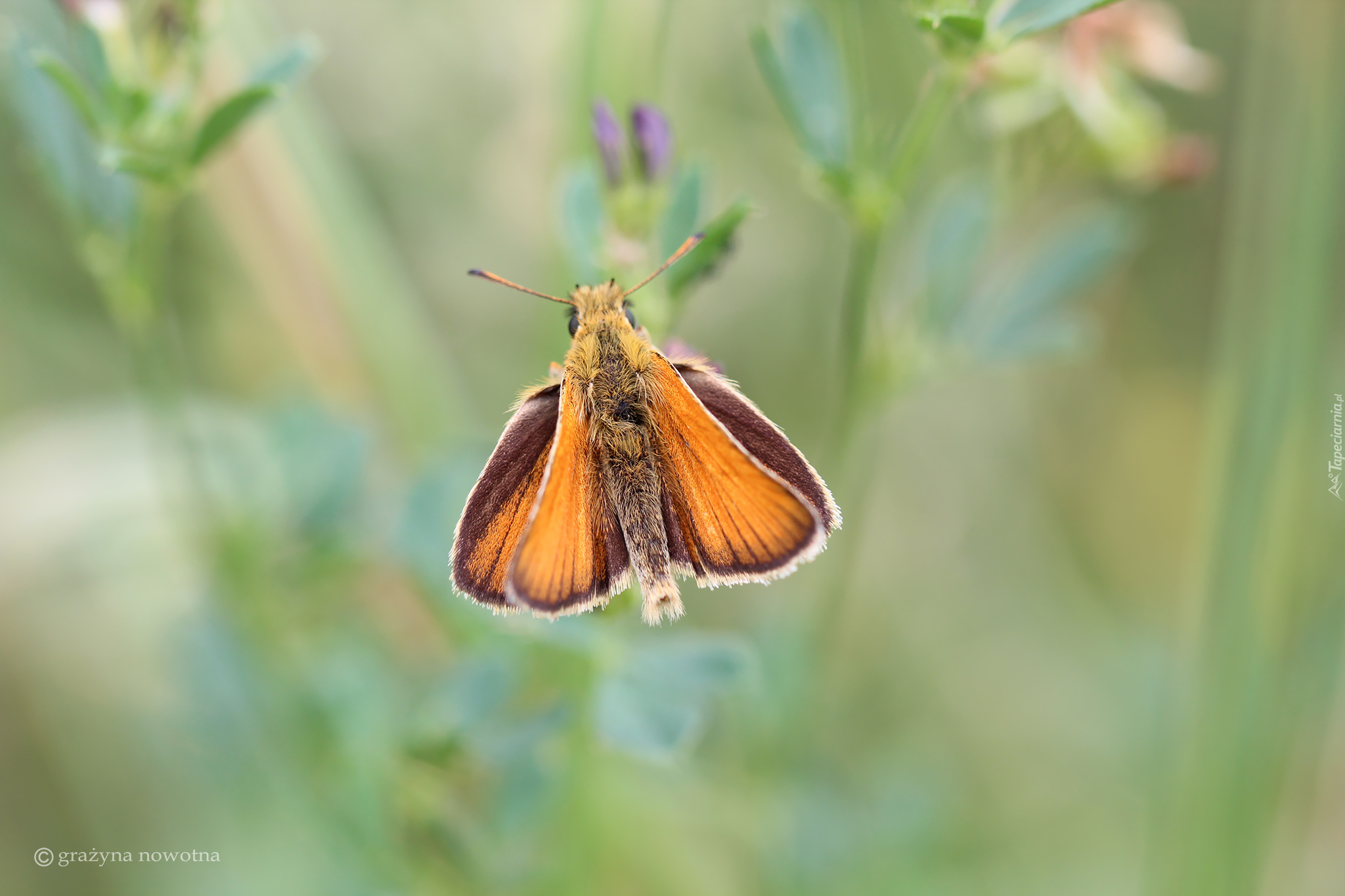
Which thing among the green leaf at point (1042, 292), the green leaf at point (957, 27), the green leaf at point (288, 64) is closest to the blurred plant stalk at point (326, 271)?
the green leaf at point (288, 64)

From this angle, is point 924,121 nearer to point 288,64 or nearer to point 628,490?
point 628,490

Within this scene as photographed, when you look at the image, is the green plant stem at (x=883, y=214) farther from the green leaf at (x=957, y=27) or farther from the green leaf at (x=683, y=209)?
the green leaf at (x=683, y=209)

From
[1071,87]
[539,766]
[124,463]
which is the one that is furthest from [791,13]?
[124,463]

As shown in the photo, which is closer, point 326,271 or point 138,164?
point 138,164

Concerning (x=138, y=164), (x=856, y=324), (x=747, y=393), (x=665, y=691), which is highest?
(x=747, y=393)

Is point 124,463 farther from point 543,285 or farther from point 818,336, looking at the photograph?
point 818,336

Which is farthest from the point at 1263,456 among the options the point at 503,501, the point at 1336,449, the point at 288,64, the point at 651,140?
the point at 288,64

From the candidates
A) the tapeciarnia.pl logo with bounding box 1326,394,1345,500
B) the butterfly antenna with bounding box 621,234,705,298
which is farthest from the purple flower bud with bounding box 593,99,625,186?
the tapeciarnia.pl logo with bounding box 1326,394,1345,500

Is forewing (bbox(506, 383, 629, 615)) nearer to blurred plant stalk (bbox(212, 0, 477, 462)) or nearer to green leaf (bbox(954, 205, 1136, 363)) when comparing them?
green leaf (bbox(954, 205, 1136, 363))
